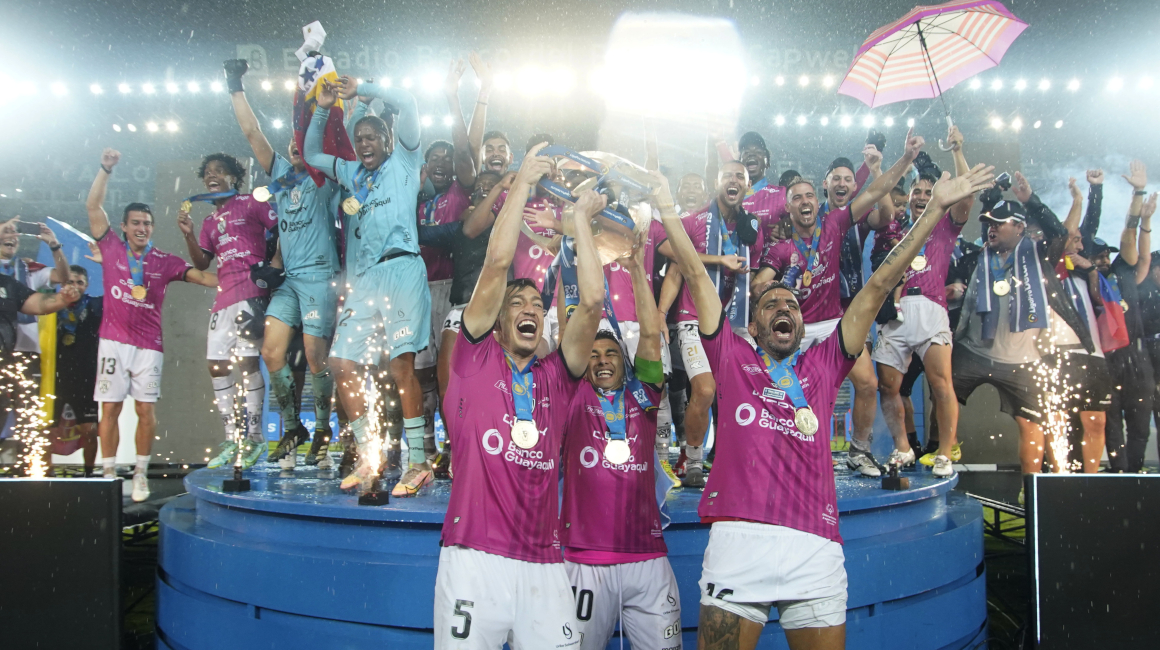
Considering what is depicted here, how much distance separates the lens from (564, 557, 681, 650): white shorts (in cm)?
254

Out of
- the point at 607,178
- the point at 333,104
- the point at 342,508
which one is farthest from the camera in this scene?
the point at 333,104

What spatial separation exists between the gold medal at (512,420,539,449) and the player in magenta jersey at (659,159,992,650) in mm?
701

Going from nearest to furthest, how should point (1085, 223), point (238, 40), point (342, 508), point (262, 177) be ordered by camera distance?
point (342, 508) → point (1085, 223) → point (262, 177) → point (238, 40)

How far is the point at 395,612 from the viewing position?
312cm

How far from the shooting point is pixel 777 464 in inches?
102

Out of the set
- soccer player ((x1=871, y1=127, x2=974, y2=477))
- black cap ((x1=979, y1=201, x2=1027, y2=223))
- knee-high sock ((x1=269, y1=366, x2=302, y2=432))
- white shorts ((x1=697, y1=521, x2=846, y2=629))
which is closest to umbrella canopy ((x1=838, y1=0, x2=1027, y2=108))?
soccer player ((x1=871, y1=127, x2=974, y2=477))

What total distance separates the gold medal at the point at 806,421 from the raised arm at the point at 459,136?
3004mm

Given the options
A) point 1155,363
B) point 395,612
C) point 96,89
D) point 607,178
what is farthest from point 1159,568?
point 96,89

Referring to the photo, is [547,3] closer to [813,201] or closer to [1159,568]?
[813,201]

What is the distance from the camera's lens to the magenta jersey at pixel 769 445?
251 cm

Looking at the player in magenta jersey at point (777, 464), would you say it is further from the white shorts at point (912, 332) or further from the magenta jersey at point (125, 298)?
the magenta jersey at point (125, 298)

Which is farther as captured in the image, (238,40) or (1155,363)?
(238,40)

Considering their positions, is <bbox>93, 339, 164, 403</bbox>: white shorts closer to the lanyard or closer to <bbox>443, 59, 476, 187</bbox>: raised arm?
<bbox>443, 59, 476, 187</bbox>: raised arm

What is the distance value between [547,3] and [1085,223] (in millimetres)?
9068
